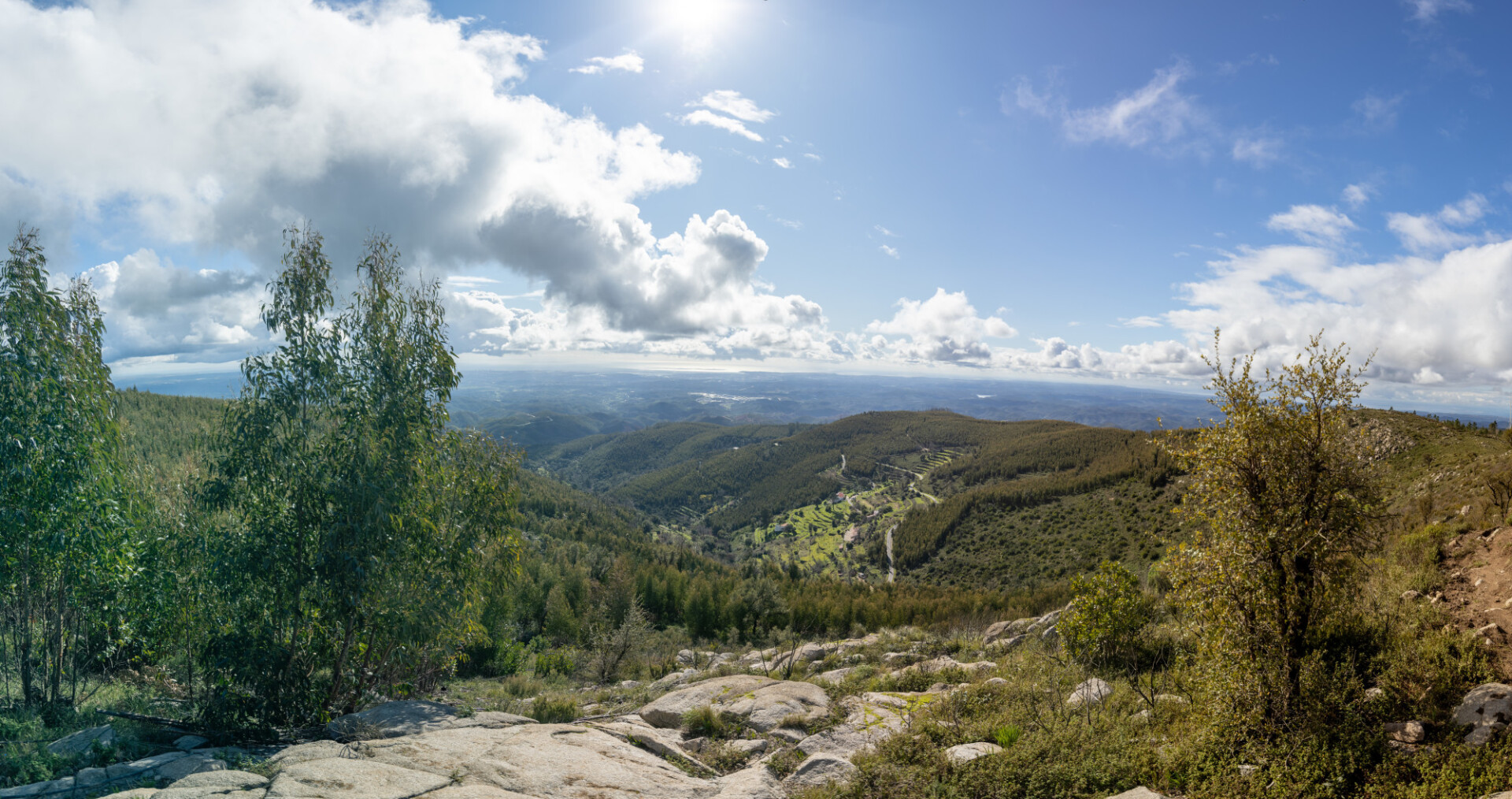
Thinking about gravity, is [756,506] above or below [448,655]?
below

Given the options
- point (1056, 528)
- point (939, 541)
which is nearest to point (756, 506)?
point (939, 541)

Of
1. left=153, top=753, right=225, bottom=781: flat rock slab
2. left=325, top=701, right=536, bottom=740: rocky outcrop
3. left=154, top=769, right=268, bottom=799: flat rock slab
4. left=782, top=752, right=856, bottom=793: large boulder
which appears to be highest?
left=154, top=769, right=268, bottom=799: flat rock slab

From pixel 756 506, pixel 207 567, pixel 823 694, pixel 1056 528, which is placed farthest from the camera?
pixel 756 506

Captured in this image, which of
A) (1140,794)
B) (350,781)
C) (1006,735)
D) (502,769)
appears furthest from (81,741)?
(1140,794)

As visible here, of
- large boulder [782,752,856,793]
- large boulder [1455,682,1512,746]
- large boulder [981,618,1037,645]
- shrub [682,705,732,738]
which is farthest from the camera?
large boulder [981,618,1037,645]

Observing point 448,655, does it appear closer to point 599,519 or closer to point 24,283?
point 24,283

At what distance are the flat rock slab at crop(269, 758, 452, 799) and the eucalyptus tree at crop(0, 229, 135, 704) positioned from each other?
24.9ft

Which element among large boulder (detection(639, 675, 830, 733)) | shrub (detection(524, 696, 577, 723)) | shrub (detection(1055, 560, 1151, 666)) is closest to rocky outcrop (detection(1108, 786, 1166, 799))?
shrub (detection(1055, 560, 1151, 666))

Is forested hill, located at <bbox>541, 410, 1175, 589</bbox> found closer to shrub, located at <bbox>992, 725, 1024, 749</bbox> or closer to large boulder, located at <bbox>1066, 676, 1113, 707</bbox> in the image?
large boulder, located at <bbox>1066, 676, 1113, 707</bbox>

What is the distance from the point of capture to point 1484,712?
791cm

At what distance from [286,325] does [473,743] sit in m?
9.81

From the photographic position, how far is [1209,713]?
368 inches

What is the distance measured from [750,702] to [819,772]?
164 inches

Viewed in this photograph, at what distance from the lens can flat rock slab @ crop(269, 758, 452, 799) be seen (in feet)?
24.1
